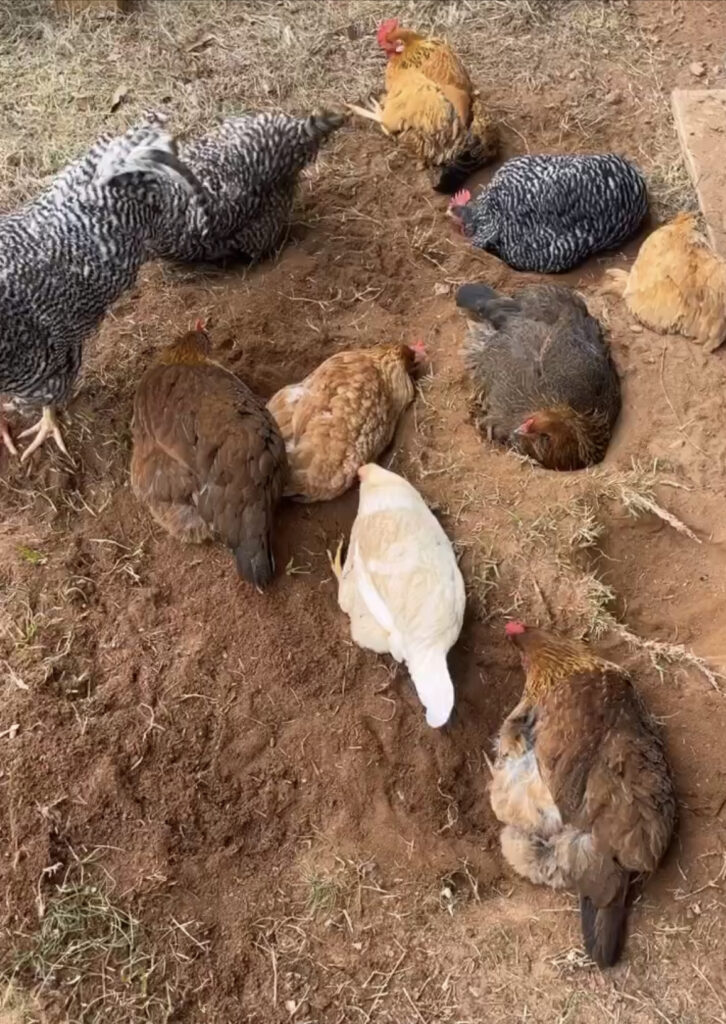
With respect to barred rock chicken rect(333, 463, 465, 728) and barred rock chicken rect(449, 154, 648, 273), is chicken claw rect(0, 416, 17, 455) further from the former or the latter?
barred rock chicken rect(449, 154, 648, 273)

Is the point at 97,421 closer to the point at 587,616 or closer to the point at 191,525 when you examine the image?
the point at 191,525

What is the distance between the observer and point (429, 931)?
2600 mm

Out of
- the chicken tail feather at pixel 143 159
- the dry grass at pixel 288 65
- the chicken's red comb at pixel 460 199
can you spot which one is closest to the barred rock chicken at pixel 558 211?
the chicken's red comb at pixel 460 199

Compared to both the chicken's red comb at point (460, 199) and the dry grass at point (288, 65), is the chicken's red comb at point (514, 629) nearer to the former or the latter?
the chicken's red comb at point (460, 199)

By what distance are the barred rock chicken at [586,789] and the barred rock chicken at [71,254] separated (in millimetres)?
2160

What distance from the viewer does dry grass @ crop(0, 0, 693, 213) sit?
4.79m

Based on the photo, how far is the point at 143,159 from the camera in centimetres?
314

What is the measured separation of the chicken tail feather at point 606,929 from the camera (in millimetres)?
2469

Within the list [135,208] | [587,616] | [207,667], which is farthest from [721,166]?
[207,667]

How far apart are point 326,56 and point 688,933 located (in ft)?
17.0

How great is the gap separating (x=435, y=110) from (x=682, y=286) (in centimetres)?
175

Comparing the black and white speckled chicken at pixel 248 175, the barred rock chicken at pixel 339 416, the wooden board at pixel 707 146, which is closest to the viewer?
the barred rock chicken at pixel 339 416

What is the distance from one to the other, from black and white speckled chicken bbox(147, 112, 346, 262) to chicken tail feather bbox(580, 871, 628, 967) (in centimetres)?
311

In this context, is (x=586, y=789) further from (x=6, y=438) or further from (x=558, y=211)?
(x=558, y=211)
